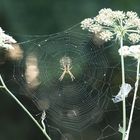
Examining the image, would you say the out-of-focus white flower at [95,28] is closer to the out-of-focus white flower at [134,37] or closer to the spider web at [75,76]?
the out-of-focus white flower at [134,37]

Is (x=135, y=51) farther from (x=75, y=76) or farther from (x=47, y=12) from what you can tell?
(x=47, y=12)

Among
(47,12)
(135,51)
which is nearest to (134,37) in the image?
(135,51)

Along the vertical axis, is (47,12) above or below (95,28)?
above

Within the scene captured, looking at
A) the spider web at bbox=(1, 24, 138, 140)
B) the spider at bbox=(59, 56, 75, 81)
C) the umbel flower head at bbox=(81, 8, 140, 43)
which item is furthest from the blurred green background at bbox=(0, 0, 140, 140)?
the umbel flower head at bbox=(81, 8, 140, 43)

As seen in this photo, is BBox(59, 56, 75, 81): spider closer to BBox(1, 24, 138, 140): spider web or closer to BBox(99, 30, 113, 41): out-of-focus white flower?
BBox(1, 24, 138, 140): spider web

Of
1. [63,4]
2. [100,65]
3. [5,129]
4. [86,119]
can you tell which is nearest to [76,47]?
[100,65]

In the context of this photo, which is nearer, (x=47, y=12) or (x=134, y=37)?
(x=134, y=37)

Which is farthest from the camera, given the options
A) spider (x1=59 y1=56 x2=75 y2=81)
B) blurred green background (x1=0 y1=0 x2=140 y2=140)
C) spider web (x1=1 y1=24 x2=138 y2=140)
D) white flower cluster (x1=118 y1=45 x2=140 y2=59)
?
blurred green background (x1=0 y1=0 x2=140 y2=140)

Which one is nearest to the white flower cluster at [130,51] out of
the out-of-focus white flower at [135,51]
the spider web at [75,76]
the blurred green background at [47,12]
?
the out-of-focus white flower at [135,51]
